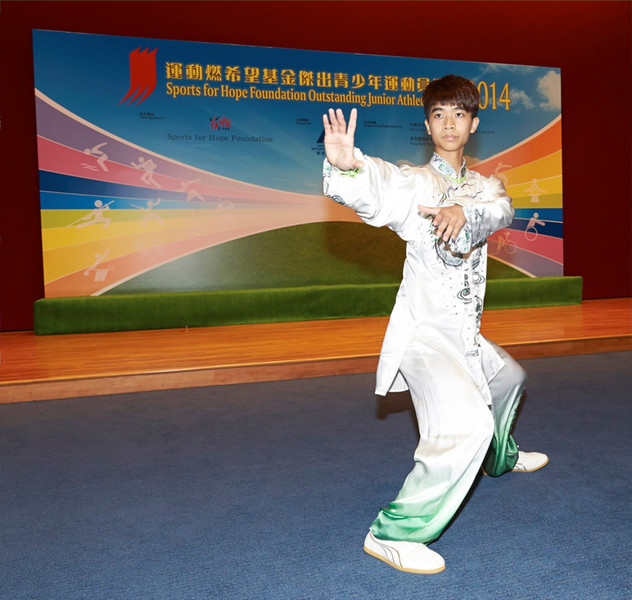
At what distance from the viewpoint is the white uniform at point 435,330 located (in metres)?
1.75

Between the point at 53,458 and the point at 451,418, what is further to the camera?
the point at 53,458

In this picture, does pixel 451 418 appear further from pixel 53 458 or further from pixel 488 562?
pixel 53 458

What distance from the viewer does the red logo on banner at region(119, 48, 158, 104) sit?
5922 millimetres

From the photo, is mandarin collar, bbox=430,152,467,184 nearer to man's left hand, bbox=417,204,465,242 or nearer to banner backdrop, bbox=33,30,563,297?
man's left hand, bbox=417,204,465,242

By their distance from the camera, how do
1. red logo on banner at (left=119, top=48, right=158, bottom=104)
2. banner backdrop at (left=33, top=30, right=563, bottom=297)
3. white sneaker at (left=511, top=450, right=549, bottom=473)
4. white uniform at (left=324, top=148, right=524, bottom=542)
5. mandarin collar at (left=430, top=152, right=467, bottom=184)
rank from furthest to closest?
red logo on banner at (left=119, top=48, right=158, bottom=104), banner backdrop at (left=33, top=30, right=563, bottom=297), white sneaker at (left=511, top=450, right=549, bottom=473), mandarin collar at (left=430, top=152, right=467, bottom=184), white uniform at (left=324, top=148, right=524, bottom=542)

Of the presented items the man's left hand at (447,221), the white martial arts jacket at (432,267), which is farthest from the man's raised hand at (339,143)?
the man's left hand at (447,221)

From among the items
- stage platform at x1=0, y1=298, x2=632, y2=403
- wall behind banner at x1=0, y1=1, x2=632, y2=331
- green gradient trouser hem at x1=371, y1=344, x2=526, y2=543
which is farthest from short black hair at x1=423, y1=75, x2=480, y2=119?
wall behind banner at x1=0, y1=1, x2=632, y2=331

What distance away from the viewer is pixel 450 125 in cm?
196

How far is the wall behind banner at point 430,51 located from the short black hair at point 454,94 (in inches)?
188

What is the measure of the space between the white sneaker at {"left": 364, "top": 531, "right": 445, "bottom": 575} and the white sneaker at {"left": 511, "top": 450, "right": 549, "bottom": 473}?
785 mm

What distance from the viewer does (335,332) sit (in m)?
5.36

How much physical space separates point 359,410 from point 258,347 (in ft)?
5.03

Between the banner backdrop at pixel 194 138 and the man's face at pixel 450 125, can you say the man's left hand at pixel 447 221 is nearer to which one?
the man's face at pixel 450 125

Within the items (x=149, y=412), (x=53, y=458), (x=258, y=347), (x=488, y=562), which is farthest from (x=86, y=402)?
(x=488, y=562)
